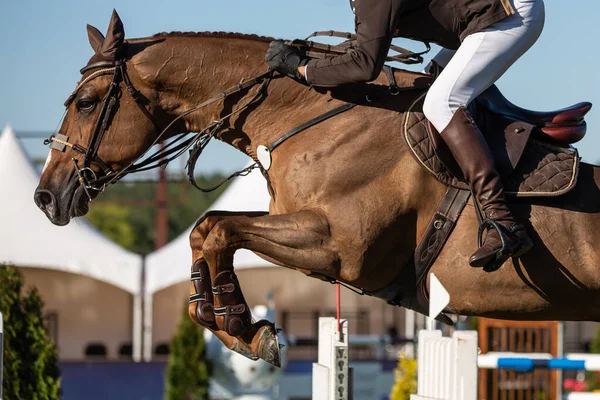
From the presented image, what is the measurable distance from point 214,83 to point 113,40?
1.63ft

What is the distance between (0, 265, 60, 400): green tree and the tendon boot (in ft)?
9.65

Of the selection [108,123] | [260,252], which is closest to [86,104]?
[108,123]

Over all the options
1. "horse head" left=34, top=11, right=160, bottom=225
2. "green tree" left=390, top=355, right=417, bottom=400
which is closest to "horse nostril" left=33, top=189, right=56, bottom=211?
"horse head" left=34, top=11, right=160, bottom=225

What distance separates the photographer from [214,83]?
4.41m

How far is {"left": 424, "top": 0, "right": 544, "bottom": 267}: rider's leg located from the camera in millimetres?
3941

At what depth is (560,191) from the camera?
4078 mm

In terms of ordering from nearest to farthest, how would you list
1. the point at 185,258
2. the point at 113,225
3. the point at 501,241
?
the point at 501,241
the point at 185,258
the point at 113,225

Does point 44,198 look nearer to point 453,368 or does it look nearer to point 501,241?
point 501,241

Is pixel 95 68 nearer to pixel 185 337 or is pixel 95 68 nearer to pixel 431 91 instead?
pixel 431 91

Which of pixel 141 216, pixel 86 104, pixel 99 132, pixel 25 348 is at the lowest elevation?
pixel 25 348

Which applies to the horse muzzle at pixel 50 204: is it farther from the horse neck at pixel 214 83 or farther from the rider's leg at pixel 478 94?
the rider's leg at pixel 478 94

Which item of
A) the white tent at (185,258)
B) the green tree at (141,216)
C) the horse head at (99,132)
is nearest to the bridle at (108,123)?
the horse head at (99,132)

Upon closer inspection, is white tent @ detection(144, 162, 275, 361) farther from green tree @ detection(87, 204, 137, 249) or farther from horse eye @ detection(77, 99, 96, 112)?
green tree @ detection(87, 204, 137, 249)

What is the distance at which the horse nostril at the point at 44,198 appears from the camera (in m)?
4.38
